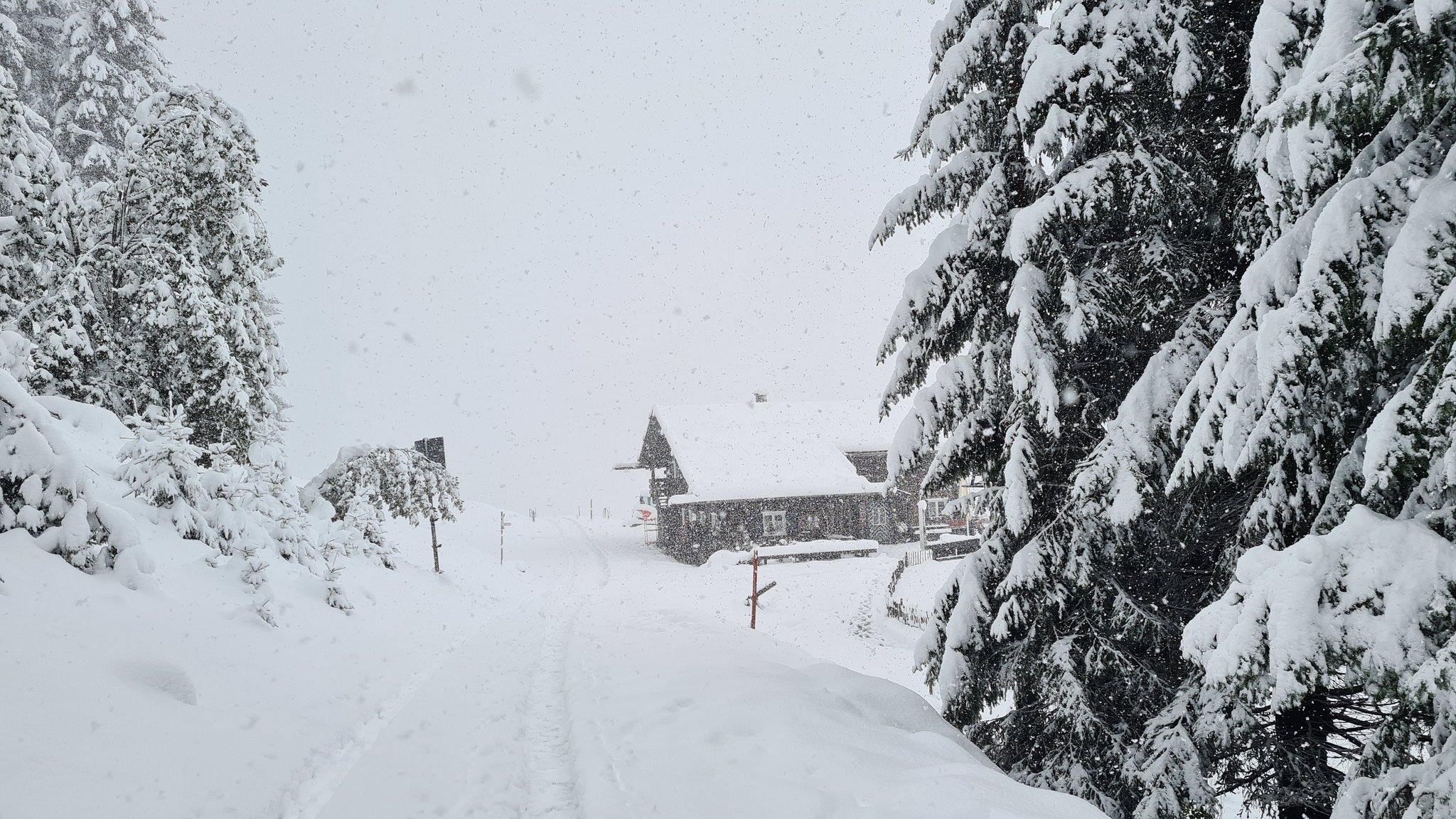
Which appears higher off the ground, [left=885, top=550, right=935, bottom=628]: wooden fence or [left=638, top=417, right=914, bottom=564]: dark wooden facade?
[left=638, top=417, right=914, bottom=564]: dark wooden facade

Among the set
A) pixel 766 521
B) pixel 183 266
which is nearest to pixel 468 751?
pixel 183 266

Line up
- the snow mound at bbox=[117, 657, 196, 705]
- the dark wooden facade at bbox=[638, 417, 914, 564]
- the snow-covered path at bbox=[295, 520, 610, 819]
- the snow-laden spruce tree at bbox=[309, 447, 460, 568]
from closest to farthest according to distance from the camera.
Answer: the snow-covered path at bbox=[295, 520, 610, 819], the snow mound at bbox=[117, 657, 196, 705], the snow-laden spruce tree at bbox=[309, 447, 460, 568], the dark wooden facade at bbox=[638, 417, 914, 564]

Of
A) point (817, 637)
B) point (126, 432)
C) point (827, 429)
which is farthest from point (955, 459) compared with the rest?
point (827, 429)

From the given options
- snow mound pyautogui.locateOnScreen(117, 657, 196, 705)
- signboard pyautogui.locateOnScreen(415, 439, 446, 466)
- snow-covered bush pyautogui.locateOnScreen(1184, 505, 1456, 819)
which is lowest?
snow mound pyautogui.locateOnScreen(117, 657, 196, 705)

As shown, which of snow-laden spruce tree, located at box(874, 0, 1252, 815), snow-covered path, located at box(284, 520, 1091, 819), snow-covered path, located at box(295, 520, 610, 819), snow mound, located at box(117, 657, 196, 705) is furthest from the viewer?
snow mound, located at box(117, 657, 196, 705)

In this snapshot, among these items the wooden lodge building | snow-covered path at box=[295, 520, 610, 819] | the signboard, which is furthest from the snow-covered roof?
snow-covered path at box=[295, 520, 610, 819]

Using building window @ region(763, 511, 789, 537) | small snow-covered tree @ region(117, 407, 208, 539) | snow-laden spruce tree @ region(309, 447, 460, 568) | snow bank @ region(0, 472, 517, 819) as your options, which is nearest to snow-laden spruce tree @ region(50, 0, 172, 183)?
snow-laden spruce tree @ region(309, 447, 460, 568)

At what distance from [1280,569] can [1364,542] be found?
315 mm

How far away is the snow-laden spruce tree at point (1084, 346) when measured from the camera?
5.64 meters

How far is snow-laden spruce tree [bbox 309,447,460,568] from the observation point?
15.5 meters

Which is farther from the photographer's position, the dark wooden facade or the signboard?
the dark wooden facade

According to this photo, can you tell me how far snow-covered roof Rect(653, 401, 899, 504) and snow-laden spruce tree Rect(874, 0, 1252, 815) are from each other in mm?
22062

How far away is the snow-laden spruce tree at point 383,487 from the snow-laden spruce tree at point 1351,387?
15728mm

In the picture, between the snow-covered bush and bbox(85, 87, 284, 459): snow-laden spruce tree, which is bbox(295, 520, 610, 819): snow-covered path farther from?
bbox(85, 87, 284, 459): snow-laden spruce tree
